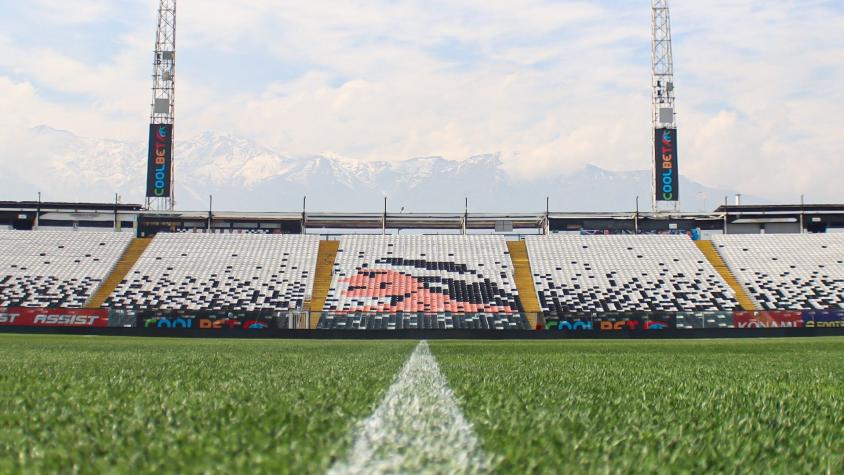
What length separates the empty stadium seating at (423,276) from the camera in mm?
58125

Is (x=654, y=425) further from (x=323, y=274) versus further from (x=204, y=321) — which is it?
(x=323, y=274)

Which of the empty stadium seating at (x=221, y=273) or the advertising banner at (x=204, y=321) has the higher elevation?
the empty stadium seating at (x=221, y=273)

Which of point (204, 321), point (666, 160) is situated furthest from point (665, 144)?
point (204, 321)

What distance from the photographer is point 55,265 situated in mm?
64188

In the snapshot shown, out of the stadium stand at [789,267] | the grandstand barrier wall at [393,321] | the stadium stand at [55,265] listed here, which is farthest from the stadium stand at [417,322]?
the stadium stand at [789,267]

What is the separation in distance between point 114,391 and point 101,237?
6888 centimetres

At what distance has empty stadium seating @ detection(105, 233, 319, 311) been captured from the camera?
58562 mm

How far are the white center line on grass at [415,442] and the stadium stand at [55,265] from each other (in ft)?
183

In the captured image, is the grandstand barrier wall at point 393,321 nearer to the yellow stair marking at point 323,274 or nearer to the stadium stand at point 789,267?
the yellow stair marking at point 323,274

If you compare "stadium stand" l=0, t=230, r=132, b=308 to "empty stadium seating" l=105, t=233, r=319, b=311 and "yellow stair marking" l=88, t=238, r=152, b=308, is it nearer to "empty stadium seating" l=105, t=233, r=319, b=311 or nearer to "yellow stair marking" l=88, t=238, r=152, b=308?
"yellow stair marking" l=88, t=238, r=152, b=308

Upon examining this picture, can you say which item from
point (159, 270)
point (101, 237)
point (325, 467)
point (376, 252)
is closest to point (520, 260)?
point (376, 252)

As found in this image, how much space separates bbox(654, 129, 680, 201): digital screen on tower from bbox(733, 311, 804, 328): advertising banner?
28.9m

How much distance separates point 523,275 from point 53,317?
3269 centimetres

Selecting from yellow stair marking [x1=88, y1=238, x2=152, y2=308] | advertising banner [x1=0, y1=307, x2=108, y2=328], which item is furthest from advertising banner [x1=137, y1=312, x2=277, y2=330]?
yellow stair marking [x1=88, y1=238, x2=152, y2=308]
